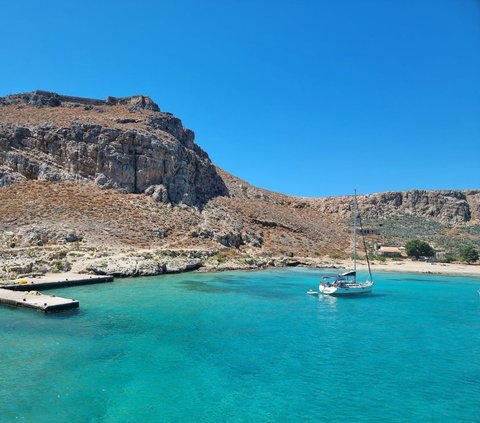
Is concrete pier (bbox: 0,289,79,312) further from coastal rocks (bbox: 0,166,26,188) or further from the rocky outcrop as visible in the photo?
the rocky outcrop

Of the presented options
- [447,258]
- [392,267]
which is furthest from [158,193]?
[447,258]

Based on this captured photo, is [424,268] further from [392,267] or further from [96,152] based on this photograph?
[96,152]

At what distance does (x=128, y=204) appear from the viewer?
63562 millimetres

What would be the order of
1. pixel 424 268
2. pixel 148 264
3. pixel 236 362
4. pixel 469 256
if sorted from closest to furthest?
pixel 236 362
pixel 148 264
pixel 424 268
pixel 469 256

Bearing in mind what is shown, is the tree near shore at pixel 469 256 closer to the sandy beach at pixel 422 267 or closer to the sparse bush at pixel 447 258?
the sparse bush at pixel 447 258

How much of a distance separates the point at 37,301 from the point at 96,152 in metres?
43.4

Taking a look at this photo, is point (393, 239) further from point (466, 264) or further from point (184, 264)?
point (184, 264)

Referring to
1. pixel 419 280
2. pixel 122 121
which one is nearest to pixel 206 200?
pixel 122 121

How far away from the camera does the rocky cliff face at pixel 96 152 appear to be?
64.9 metres

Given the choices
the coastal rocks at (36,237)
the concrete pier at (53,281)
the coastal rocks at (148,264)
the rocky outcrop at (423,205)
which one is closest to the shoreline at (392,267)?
the coastal rocks at (148,264)

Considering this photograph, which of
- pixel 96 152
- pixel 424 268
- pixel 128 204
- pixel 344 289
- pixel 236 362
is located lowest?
pixel 236 362

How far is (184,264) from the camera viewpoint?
52.2 m

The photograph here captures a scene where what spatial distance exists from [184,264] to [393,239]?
2354 inches

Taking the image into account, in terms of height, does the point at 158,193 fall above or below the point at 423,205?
below
